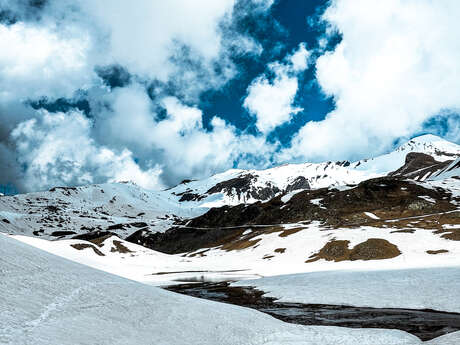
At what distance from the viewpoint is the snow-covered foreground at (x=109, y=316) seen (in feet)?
39.8

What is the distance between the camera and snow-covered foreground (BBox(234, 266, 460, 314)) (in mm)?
33406

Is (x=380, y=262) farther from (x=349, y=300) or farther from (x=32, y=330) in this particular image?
(x=32, y=330)

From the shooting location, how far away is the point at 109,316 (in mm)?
15227

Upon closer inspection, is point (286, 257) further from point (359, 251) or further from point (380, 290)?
point (380, 290)

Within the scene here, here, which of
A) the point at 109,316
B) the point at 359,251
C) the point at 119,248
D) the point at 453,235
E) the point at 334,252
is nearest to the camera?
the point at 109,316

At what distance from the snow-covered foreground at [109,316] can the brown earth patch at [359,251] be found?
62.1 meters

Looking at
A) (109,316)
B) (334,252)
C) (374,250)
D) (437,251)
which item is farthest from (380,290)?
(334,252)

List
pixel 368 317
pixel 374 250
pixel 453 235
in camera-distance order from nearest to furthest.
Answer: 1. pixel 368 317
2. pixel 374 250
3. pixel 453 235

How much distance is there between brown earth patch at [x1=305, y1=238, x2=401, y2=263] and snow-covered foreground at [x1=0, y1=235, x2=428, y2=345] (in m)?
62.1

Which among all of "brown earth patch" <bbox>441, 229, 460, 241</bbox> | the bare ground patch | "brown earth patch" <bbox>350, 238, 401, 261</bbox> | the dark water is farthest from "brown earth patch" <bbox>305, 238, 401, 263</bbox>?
the dark water

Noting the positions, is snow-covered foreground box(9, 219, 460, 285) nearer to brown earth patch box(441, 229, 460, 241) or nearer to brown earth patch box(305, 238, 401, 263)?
brown earth patch box(305, 238, 401, 263)

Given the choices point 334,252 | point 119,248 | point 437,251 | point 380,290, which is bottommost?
point 380,290

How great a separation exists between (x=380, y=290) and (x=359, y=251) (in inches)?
1821

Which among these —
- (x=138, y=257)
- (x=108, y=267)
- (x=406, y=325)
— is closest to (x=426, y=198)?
(x=138, y=257)
